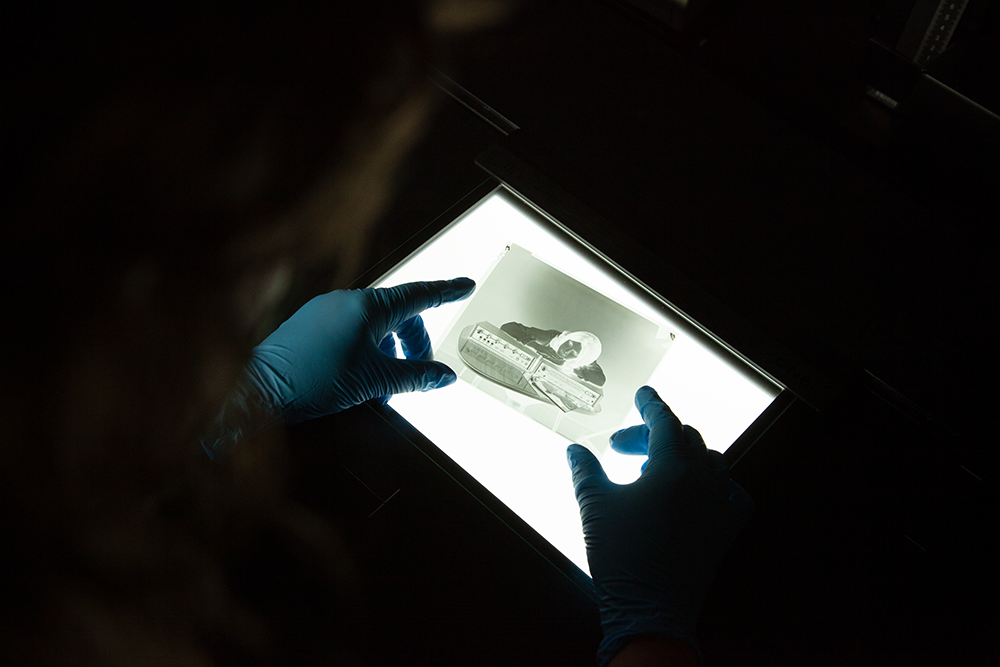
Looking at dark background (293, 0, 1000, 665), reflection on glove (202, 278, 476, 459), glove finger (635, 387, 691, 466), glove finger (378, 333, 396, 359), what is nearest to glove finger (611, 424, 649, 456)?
glove finger (635, 387, 691, 466)

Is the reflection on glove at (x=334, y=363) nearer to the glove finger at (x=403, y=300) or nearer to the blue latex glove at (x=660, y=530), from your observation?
the glove finger at (x=403, y=300)

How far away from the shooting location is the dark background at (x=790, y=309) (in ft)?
Answer: 3.02

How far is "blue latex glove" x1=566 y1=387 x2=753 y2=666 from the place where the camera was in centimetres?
88

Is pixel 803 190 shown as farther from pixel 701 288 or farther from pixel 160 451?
pixel 160 451

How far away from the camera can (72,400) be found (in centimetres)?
136

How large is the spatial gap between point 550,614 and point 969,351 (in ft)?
2.69

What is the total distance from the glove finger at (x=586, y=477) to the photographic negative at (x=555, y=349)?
4cm

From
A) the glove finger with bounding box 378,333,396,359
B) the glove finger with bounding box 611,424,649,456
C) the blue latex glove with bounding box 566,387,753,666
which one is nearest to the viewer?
the blue latex glove with bounding box 566,387,753,666

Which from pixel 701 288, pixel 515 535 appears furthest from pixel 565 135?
pixel 515 535

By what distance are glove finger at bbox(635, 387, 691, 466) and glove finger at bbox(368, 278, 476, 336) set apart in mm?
390

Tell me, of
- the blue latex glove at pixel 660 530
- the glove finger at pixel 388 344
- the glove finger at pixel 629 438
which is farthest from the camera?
the glove finger at pixel 388 344

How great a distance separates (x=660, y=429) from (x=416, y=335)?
18.1 inches

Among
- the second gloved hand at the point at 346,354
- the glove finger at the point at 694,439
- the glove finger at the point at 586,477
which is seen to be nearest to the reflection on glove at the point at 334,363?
the second gloved hand at the point at 346,354

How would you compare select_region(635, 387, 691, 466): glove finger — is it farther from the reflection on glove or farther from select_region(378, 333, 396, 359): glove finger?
Answer: select_region(378, 333, 396, 359): glove finger
